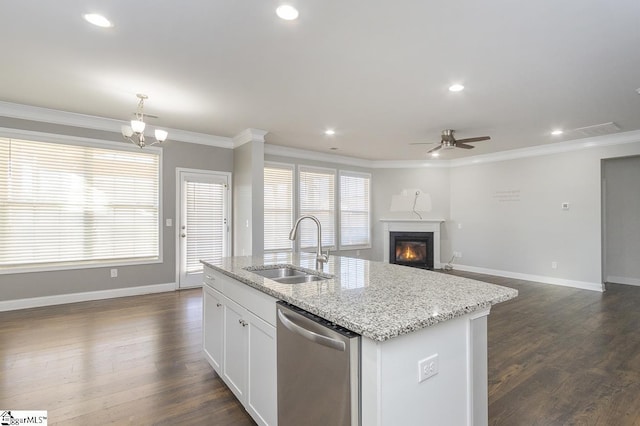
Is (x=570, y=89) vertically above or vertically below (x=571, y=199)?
above

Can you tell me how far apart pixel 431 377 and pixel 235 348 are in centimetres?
133

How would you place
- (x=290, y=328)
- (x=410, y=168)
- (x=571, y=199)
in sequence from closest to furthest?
(x=290, y=328) < (x=571, y=199) < (x=410, y=168)

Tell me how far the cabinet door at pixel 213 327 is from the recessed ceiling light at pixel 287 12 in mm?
2075

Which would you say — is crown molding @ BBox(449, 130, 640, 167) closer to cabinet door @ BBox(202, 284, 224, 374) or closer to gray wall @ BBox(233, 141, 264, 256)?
gray wall @ BBox(233, 141, 264, 256)

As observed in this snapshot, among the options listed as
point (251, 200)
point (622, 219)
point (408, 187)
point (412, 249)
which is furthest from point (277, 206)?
point (622, 219)

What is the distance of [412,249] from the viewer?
25.7 ft

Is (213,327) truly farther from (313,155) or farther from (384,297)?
(313,155)

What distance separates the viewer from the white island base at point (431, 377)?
3.74ft

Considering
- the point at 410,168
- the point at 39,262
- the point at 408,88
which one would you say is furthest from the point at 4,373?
the point at 410,168

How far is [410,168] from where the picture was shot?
26.1ft

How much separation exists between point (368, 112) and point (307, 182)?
2.84 m

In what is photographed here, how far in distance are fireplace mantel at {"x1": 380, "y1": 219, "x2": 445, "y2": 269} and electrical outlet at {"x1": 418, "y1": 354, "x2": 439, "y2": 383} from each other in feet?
21.8

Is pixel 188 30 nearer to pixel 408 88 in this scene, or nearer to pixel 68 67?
pixel 68 67

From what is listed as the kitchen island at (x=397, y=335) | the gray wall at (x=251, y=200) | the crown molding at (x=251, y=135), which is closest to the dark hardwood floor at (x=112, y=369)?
the kitchen island at (x=397, y=335)
